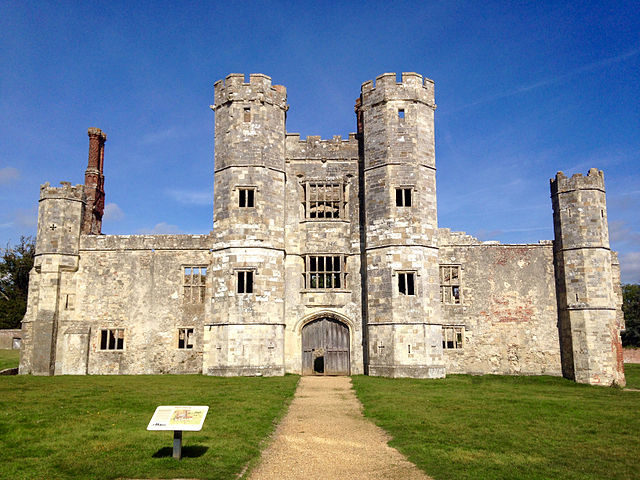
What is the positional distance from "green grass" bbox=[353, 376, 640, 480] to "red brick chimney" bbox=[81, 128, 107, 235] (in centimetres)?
1643

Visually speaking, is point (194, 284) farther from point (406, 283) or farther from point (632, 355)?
point (632, 355)

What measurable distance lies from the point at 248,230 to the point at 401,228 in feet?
22.1

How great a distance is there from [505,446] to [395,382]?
1108 centimetres

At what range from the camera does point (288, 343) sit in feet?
79.8

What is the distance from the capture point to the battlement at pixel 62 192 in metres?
25.2

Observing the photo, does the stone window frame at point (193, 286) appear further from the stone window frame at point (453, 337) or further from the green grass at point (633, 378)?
the green grass at point (633, 378)

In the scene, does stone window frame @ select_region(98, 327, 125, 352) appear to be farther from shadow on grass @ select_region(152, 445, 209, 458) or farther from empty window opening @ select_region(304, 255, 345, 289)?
shadow on grass @ select_region(152, 445, 209, 458)

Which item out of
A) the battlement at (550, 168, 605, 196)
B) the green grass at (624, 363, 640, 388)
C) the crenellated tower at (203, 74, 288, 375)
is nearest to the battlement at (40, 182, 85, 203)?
the crenellated tower at (203, 74, 288, 375)

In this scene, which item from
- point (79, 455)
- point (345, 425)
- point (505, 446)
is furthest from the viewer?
point (345, 425)

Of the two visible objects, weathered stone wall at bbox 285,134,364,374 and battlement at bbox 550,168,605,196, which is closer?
battlement at bbox 550,168,605,196

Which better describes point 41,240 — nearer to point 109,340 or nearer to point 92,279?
point 92,279

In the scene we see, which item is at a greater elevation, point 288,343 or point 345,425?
point 288,343

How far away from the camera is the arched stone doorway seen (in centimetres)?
2425

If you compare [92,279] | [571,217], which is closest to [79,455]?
[92,279]
